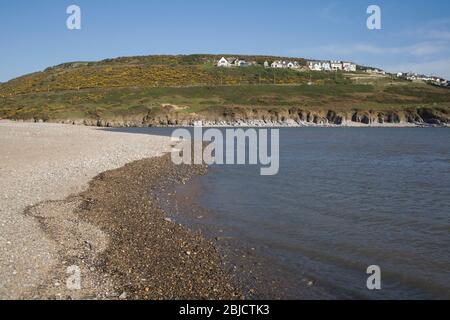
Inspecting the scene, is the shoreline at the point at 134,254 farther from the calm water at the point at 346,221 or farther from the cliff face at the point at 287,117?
the cliff face at the point at 287,117

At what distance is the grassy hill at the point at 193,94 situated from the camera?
84750mm

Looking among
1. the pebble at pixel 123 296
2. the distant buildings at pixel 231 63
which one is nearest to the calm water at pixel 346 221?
the pebble at pixel 123 296

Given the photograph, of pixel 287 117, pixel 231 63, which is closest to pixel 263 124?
pixel 287 117

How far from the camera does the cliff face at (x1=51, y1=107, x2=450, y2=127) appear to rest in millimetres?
82250

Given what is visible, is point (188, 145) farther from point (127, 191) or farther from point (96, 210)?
point (96, 210)

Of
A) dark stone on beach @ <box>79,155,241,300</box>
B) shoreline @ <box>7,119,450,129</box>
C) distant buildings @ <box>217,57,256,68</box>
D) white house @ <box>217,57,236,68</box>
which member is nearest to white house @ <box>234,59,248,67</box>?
distant buildings @ <box>217,57,256,68</box>

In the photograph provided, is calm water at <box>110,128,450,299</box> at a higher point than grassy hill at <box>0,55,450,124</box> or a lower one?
lower

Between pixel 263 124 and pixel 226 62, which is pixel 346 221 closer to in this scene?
pixel 263 124

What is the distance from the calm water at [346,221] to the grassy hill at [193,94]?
196 ft

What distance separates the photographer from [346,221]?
15039mm

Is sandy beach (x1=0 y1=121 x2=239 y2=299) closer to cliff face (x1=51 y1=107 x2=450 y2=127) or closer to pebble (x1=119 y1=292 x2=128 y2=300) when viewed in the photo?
pebble (x1=119 y1=292 x2=128 y2=300)

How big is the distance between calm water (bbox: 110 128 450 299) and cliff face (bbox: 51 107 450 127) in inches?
2143

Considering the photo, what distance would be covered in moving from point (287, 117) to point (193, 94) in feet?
75.1
